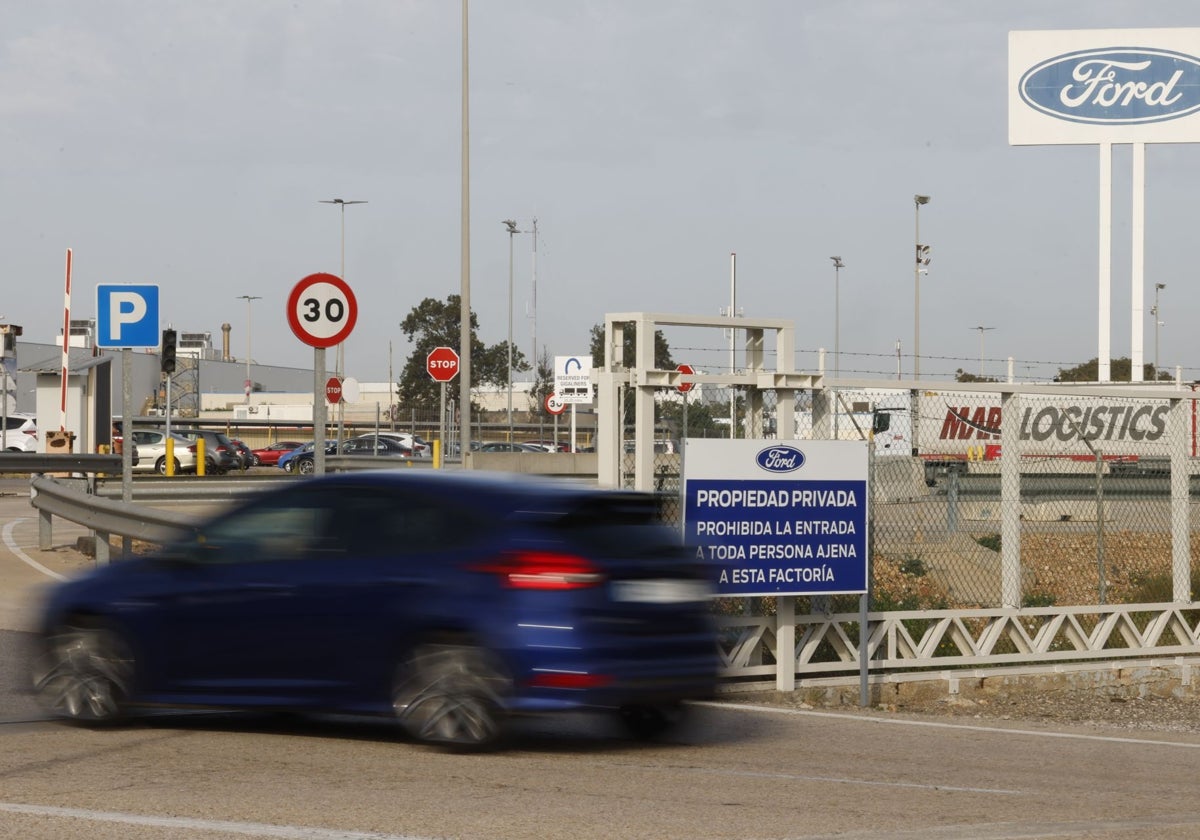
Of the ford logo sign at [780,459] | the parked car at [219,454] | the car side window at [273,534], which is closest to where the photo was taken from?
the car side window at [273,534]

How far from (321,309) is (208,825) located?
7.31m

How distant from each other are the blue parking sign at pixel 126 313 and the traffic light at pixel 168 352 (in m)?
9.60

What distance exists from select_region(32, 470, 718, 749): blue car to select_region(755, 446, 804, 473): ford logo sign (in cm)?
234

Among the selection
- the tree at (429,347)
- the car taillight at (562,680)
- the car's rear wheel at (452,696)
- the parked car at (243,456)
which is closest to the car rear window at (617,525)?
the car taillight at (562,680)

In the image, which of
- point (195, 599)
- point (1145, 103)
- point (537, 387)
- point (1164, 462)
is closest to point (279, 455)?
point (537, 387)

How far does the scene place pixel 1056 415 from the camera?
20000mm

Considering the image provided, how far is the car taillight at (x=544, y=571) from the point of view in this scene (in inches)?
316

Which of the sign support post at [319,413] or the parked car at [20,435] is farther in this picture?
the parked car at [20,435]

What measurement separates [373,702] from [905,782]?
276 cm

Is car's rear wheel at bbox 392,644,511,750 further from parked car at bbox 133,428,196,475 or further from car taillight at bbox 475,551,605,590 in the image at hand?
parked car at bbox 133,428,196,475

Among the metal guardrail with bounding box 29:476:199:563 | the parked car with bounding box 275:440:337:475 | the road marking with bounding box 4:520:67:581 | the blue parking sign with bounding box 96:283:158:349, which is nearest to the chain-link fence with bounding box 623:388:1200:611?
the metal guardrail with bounding box 29:476:199:563

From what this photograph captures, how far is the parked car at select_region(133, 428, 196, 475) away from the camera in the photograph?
45.8 m

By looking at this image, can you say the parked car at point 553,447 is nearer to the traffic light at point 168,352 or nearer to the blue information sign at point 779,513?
the traffic light at point 168,352

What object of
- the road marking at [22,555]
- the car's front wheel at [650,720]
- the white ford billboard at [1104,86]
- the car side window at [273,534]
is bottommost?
the road marking at [22,555]
